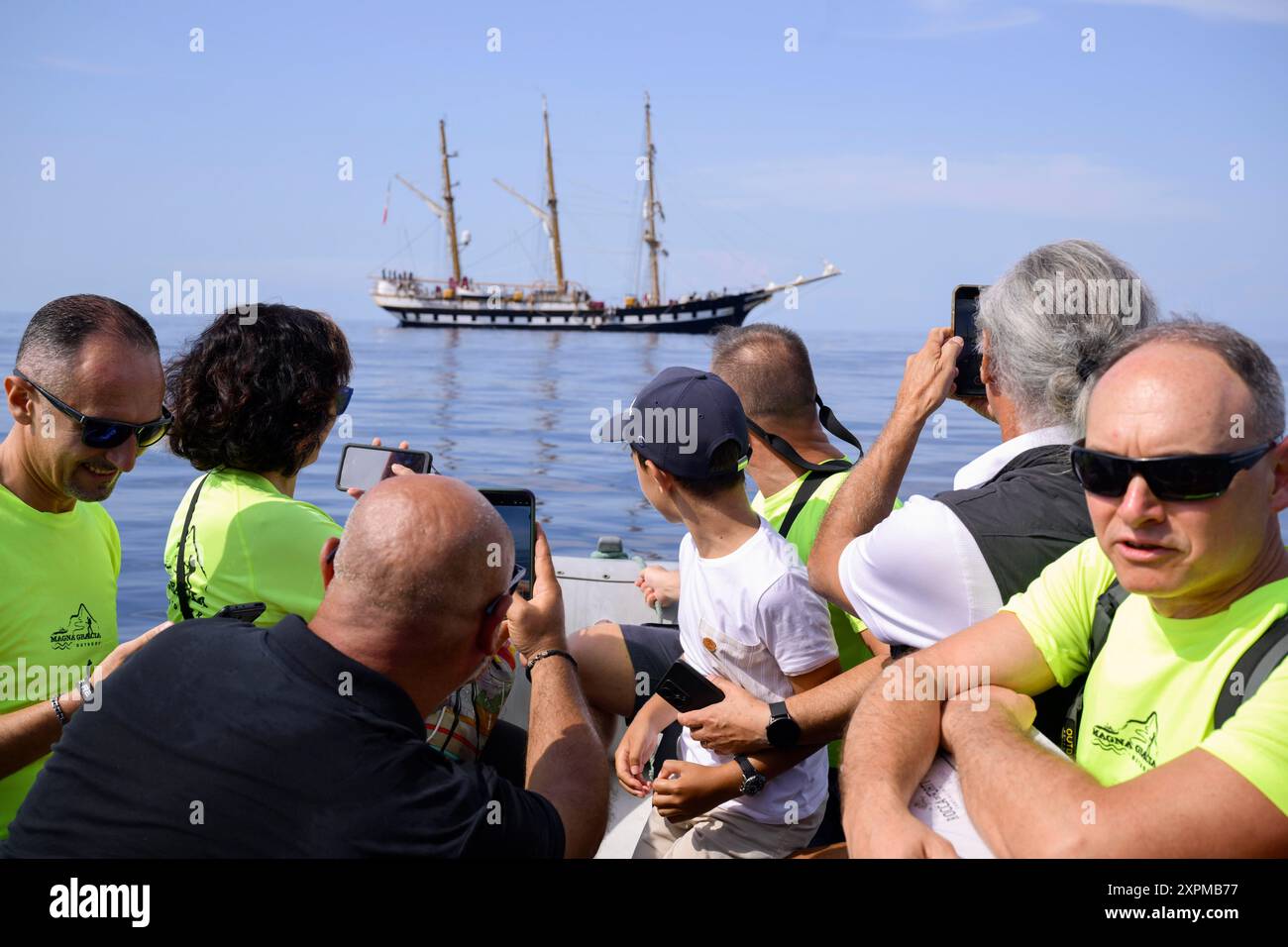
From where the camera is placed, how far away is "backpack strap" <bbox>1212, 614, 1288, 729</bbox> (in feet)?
4.92

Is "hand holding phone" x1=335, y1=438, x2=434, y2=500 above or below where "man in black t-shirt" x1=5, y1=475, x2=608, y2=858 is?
above

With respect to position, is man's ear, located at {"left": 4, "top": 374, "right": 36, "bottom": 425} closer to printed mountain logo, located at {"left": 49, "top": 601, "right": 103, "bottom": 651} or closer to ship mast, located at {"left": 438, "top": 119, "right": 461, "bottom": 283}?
printed mountain logo, located at {"left": 49, "top": 601, "right": 103, "bottom": 651}

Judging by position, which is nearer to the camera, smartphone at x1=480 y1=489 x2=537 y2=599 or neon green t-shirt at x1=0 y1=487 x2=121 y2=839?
neon green t-shirt at x1=0 y1=487 x2=121 y2=839

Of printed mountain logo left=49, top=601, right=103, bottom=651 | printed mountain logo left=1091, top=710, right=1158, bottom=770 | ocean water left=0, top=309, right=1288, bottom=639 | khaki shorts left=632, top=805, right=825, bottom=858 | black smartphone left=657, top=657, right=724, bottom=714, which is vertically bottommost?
ocean water left=0, top=309, right=1288, bottom=639

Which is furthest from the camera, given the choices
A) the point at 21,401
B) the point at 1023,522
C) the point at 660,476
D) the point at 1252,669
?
the point at 660,476

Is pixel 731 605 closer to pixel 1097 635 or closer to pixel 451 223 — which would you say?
pixel 1097 635

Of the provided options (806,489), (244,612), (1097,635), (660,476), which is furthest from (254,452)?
(1097,635)

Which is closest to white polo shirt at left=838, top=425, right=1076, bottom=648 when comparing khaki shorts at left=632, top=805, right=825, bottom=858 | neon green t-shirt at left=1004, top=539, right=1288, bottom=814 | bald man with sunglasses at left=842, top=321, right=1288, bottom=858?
neon green t-shirt at left=1004, top=539, right=1288, bottom=814

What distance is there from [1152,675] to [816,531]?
3.90ft

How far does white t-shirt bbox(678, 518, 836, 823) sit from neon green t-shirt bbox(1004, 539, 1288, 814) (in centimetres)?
66

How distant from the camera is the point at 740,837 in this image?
2682 mm

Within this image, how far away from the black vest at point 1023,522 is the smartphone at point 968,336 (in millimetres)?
499

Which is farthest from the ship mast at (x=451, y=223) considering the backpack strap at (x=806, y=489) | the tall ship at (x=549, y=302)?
the backpack strap at (x=806, y=489)
